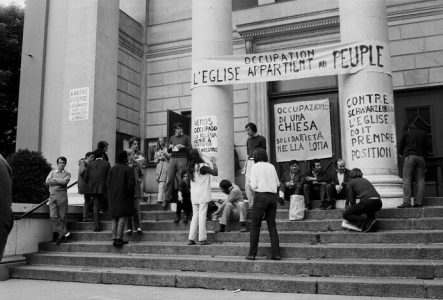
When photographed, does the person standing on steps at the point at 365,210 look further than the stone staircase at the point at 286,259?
Yes

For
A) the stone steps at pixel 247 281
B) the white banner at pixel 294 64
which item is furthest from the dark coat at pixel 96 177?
the white banner at pixel 294 64

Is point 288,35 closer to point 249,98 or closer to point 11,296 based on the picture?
point 249,98

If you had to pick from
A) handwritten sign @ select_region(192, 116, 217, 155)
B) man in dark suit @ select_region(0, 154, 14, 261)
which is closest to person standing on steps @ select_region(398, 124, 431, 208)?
handwritten sign @ select_region(192, 116, 217, 155)

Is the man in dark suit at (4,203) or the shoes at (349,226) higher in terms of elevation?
the man in dark suit at (4,203)

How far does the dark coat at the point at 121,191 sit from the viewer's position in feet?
31.8

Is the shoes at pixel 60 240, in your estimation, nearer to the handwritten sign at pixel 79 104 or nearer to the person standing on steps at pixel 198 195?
the person standing on steps at pixel 198 195

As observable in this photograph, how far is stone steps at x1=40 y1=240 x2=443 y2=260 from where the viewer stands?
25.3 feet

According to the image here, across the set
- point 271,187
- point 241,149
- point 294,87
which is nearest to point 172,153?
point 271,187

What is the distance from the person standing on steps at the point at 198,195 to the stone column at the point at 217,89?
2315mm

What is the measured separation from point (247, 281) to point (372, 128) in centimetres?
474

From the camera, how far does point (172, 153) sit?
1134 centimetres

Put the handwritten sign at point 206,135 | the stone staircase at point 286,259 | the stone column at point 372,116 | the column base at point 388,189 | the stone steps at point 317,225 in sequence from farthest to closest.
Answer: the handwritten sign at point 206,135 < the stone column at point 372,116 < the column base at point 388,189 < the stone steps at point 317,225 < the stone staircase at point 286,259

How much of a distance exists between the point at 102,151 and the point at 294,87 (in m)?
7.05

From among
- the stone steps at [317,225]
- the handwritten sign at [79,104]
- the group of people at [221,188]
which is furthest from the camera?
the handwritten sign at [79,104]
